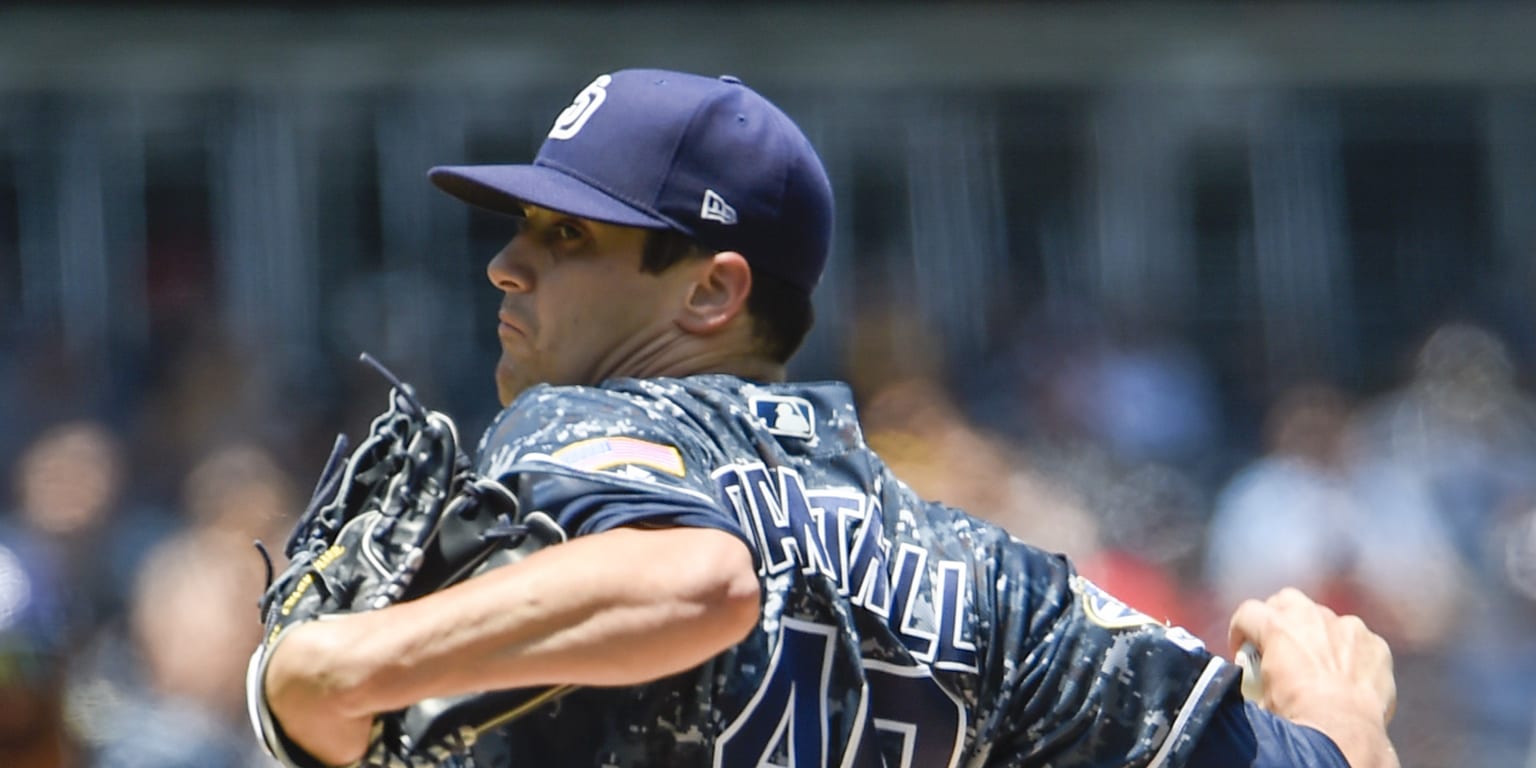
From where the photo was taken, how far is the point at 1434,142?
37.2 ft

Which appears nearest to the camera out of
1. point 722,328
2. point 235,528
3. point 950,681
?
point 950,681

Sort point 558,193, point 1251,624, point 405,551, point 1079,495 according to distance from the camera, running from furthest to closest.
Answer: point 1079,495 → point 1251,624 → point 558,193 → point 405,551

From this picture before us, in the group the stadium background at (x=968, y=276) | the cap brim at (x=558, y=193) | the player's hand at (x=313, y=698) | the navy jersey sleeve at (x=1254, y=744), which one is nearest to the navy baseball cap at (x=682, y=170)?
the cap brim at (x=558, y=193)

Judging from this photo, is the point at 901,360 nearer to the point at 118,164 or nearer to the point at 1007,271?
the point at 1007,271

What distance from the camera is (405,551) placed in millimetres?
2139

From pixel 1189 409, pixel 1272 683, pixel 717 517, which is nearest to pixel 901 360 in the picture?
pixel 1189 409

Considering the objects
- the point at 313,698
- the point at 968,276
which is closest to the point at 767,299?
the point at 313,698

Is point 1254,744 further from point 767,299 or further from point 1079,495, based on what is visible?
point 1079,495

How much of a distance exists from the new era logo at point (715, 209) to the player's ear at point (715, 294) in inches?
2.0

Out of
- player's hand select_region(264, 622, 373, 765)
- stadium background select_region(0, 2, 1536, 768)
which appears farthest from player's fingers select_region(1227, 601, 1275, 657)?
stadium background select_region(0, 2, 1536, 768)

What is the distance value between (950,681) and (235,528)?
5707mm

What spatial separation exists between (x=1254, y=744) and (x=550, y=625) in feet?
3.40

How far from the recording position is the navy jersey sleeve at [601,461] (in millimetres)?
2084

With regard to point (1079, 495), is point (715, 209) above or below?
above
